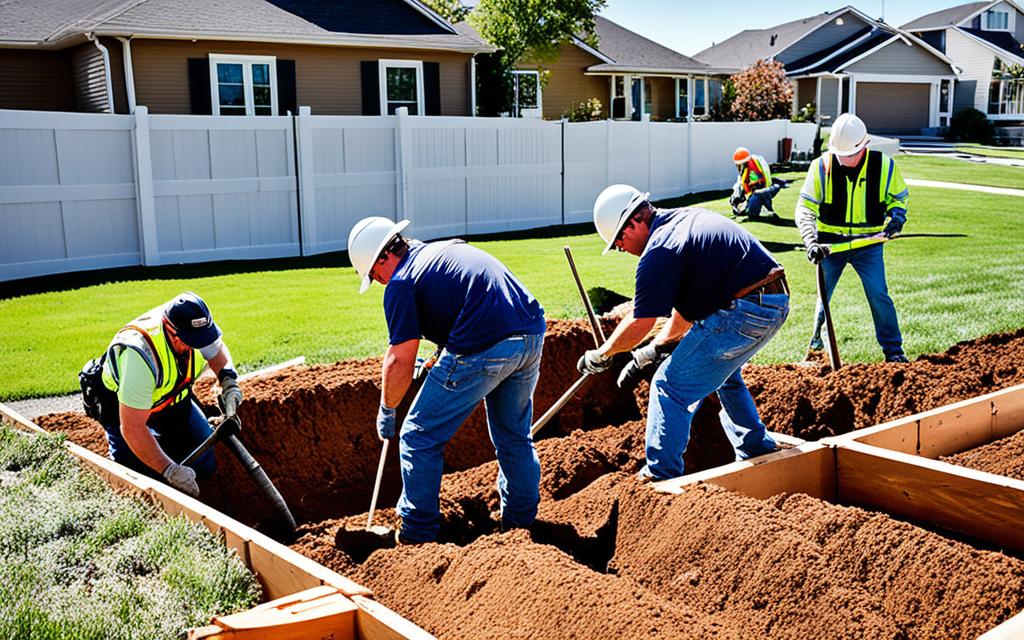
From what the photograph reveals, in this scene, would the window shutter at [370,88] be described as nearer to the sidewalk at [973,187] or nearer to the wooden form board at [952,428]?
the sidewalk at [973,187]

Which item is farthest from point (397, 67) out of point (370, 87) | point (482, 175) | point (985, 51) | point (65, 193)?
point (985, 51)

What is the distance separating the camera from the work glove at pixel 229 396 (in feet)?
19.8

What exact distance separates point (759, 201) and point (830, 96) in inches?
1181

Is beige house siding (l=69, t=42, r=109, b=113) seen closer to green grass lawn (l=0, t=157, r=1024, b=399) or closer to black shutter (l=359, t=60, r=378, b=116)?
black shutter (l=359, t=60, r=378, b=116)

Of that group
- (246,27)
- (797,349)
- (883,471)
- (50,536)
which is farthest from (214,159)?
(883,471)

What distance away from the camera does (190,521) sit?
16.2 feet

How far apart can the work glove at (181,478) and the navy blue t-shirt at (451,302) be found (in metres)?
1.66

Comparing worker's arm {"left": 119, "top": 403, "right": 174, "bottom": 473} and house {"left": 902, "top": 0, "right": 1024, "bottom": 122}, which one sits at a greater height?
house {"left": 902, "top": 0, "right": 1024, "bottom": 122}

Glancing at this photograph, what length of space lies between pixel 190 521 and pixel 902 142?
4392 cm

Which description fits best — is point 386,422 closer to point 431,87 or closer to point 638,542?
point 638,542

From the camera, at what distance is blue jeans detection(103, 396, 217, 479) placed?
6203 mm

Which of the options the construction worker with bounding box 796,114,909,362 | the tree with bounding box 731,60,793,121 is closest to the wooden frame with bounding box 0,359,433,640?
the construction worker with bounding box 796,114,909,362

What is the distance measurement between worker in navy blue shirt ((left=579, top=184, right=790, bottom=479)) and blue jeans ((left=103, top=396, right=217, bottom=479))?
9.29 ft

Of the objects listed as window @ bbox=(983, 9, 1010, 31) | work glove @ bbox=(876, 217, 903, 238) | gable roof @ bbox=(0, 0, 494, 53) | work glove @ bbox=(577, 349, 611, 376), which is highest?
window @ bbox=(983, 9, 1010, 31)
